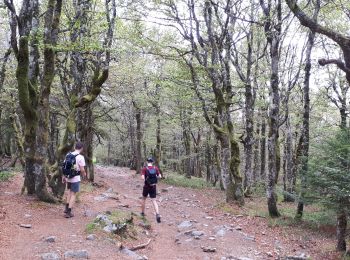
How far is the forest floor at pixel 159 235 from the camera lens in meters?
7.66

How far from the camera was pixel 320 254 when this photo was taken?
9.45 m

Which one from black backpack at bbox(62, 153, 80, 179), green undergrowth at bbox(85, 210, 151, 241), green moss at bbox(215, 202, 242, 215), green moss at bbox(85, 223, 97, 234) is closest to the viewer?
green moss at bbox(85, 223, 97, 234)

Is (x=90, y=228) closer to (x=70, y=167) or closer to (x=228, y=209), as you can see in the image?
(x=70, y=167)

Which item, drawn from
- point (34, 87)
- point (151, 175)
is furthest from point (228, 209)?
point (34, 87)

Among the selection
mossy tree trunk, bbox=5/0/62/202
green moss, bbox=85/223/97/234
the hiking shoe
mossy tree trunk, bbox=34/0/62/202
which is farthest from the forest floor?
mossy tree trunk, bbox=5/0/62/202

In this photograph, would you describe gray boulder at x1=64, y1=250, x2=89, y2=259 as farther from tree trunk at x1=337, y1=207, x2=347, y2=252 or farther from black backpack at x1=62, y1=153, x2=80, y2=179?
tree trunk at x1=337, y1=207, x2=347, y2=252

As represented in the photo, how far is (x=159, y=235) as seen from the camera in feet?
34.6

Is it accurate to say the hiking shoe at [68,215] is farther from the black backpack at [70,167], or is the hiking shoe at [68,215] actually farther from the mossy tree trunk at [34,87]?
the mossy tree trunk at [34,87]

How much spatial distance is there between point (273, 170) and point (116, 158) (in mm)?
45822

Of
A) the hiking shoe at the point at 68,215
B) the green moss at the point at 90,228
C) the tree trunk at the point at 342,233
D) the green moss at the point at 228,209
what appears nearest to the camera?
the green moss at the point at 90,228

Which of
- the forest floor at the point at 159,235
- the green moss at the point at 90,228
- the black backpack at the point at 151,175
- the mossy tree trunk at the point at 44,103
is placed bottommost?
the forest floor at the point at 159,235

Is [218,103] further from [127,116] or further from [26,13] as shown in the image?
Answer: [127,116]

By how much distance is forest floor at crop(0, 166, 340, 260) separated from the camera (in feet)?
25.1

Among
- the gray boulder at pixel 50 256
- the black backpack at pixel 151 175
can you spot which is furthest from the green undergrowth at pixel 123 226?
the gray boulder at pixel 50 256
